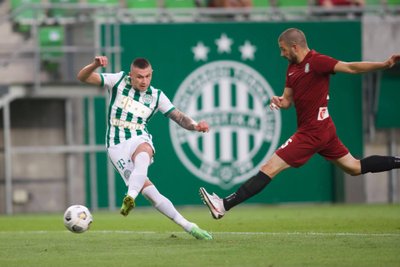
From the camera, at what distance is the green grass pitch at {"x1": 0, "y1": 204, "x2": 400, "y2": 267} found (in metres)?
10.3

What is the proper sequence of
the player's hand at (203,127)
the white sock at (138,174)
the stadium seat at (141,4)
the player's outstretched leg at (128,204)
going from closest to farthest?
the player's outstretched leg at (128,204) < the white sock at (138,174) < the player's hand at (203,127) < the stadium seat at (141,4)

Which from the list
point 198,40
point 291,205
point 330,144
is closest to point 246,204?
point 291,205

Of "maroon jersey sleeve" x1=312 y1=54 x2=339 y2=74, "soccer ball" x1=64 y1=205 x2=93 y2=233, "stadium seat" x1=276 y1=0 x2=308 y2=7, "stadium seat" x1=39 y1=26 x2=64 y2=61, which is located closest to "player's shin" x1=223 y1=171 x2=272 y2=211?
"maroon jersey sleeve" x1=312 y1=54 x2=339 y2=74

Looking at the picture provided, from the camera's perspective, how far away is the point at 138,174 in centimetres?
1196

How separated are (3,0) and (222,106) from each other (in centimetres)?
485

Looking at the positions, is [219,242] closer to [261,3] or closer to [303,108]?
[303,108]

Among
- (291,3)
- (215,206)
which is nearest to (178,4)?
(291,3)

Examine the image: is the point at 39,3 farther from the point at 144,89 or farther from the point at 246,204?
the point at 144,89

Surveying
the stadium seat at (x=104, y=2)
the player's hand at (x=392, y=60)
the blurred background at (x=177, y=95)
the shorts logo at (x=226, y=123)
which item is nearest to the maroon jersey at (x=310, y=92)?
the player's hand at (x=392, y=60)

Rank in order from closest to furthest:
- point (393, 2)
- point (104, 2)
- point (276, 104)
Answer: point (276, 104), point (104, 2), point (393, 2)

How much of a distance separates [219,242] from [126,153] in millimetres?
1430

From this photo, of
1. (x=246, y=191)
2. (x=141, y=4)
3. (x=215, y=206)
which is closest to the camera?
(x=215, y=206)

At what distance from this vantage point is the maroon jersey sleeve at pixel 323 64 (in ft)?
41.3

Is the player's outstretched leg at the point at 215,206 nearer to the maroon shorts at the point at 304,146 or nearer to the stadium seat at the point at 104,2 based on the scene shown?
the maroon shorts at the point at 304,146
